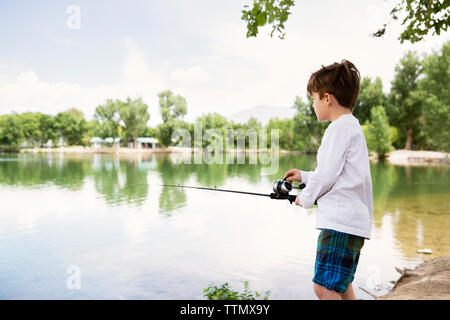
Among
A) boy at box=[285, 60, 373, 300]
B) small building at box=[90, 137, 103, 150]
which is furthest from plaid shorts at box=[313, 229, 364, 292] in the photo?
small building at box=[90, 137, 103, 150]

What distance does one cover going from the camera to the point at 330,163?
1.89 meters

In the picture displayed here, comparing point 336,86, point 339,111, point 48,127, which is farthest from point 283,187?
point 48,127

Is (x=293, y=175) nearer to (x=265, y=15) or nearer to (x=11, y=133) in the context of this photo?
(x=265, y=15)

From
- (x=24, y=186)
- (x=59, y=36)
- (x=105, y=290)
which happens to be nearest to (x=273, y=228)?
(x=105, y=290)

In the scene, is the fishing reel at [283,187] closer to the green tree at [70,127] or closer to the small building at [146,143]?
the small building at [146,143]

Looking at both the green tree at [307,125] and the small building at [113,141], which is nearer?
the green tree at [307,125]

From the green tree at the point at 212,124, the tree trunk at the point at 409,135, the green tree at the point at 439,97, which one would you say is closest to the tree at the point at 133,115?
the green tree at the point at 212,124

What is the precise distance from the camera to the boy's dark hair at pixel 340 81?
200cm

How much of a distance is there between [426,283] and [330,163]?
358 centimetres

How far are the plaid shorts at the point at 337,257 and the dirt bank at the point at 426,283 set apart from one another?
8.46 ft

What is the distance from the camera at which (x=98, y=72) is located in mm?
105125

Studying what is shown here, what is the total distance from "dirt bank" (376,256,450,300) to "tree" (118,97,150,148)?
6957 cm

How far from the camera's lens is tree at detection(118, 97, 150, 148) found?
71.2m

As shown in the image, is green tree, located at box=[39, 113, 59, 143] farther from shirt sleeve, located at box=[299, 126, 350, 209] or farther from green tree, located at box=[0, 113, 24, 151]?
shirt sleeve, located at box=[299, 126, 350, 209]
